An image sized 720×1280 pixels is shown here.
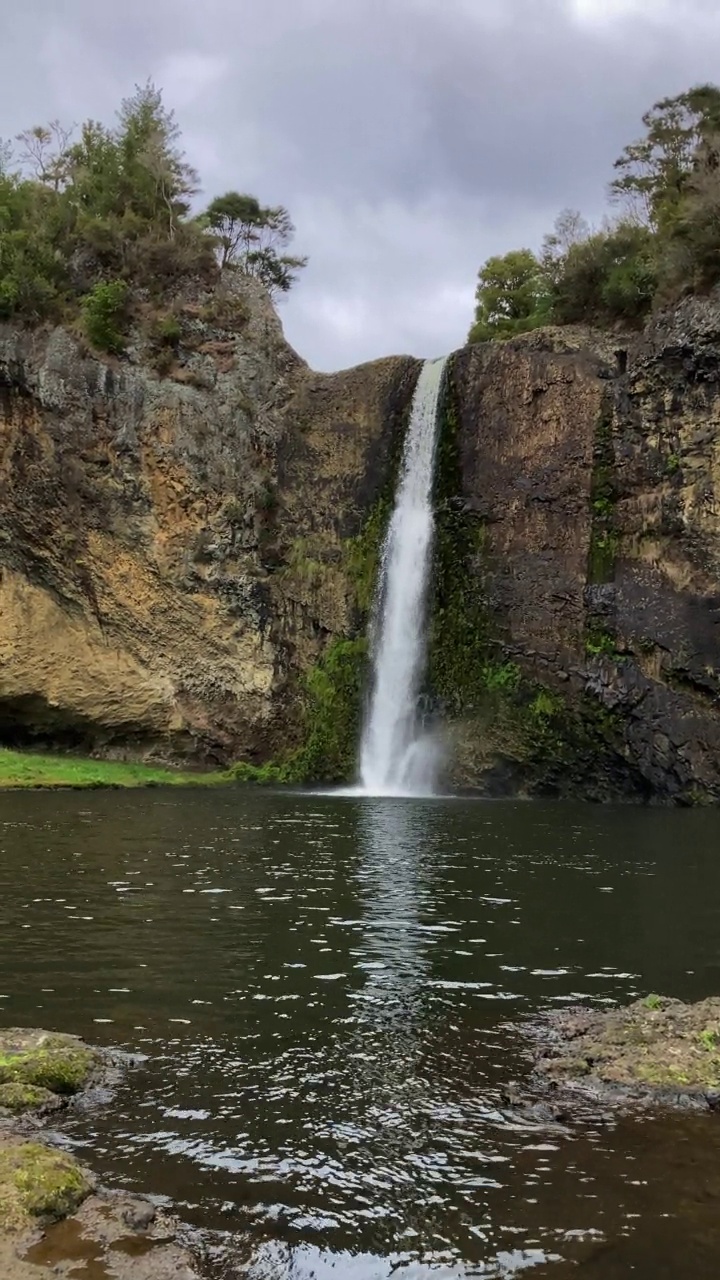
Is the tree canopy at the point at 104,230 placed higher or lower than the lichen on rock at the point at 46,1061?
higher

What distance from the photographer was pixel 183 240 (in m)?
44.2

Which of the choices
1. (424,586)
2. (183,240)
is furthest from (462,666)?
(183,240)

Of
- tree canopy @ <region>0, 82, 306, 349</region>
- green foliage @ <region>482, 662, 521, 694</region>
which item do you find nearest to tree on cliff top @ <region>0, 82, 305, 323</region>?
tree canopy @ <region>0, 82, 306, 349</region>

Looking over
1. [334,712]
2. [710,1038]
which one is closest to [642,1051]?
[710,1038]

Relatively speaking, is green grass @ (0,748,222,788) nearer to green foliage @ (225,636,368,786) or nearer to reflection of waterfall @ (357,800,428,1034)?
green foliage @ (225,636,368,786)

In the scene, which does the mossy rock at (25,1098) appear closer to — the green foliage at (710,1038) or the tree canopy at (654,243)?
the green foliage at (710,1038)

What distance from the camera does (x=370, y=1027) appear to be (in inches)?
319

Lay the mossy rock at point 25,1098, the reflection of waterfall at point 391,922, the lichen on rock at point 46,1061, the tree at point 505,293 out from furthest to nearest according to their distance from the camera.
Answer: the tree at point 505,293, the reflection of waterfall at point 391,922, the lichen on rock at point 46,1061, the mossy rock at point 25,1098

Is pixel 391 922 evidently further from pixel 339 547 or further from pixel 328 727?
pixel 339 547

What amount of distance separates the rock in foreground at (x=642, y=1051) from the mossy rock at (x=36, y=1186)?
339 centimetres

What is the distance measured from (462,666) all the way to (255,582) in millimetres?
9263

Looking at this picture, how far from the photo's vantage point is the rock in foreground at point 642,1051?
21.9ft

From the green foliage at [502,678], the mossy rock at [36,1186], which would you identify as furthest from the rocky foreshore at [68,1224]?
the green foliage at [502,678]

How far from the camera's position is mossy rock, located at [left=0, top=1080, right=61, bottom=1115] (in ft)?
20.2
